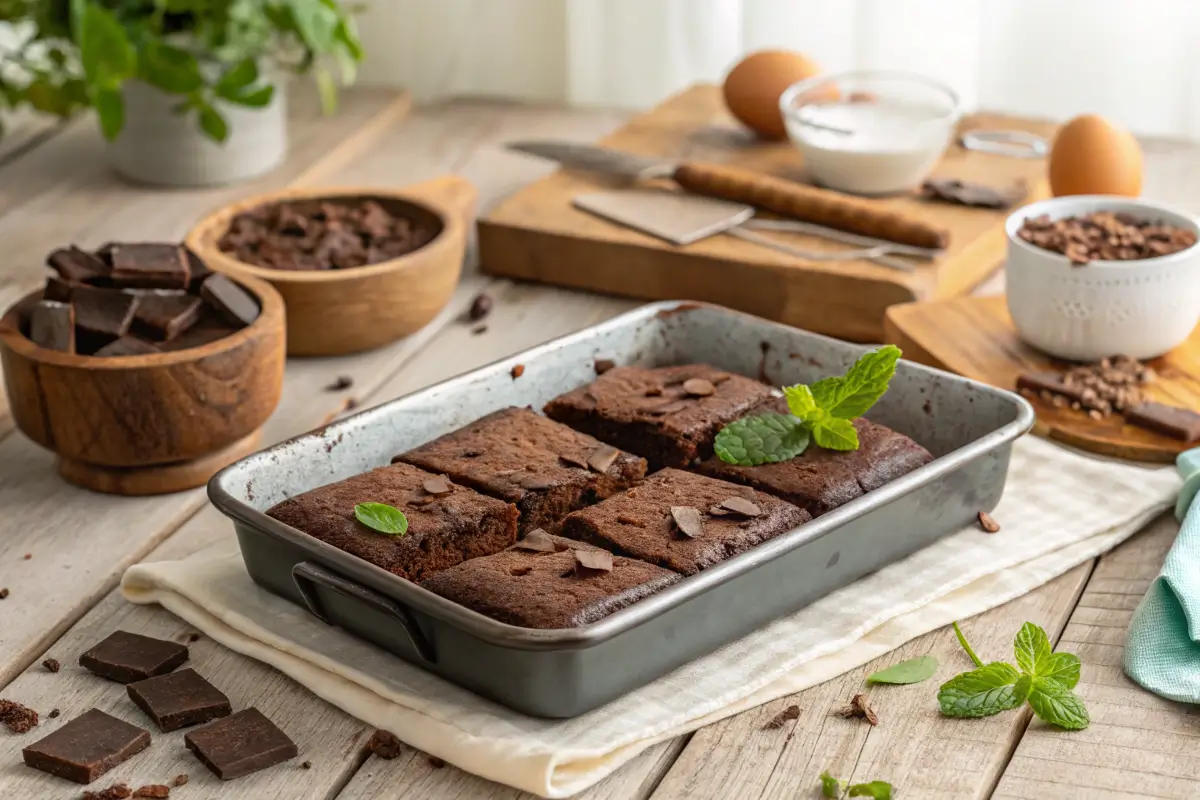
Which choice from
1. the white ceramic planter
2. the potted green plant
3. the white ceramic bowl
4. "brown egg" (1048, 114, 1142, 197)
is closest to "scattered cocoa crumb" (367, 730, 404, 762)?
the white ceramic bowl

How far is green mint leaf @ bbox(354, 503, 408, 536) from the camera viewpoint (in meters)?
1.50

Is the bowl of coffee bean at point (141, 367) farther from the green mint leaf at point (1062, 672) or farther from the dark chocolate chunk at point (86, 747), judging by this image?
the green mint leaf at point (1062, 672)

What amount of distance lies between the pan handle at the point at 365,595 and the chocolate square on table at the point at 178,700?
0.43 ft

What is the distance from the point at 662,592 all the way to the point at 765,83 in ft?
5.51

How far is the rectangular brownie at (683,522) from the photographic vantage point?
4.87 ft

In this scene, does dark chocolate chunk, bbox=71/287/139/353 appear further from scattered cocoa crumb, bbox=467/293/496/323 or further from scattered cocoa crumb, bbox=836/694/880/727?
scattered cocoa crumb, bbox=836/694/880/727

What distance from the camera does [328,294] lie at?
2.18m

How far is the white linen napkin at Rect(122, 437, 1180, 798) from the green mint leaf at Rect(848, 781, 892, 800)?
0.16 m

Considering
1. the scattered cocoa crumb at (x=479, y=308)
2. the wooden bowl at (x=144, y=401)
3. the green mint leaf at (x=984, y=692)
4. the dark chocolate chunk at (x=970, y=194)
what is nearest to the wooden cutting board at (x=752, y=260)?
the dark chocolate chunk at (x=970, y=194)

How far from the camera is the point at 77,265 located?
1.94 m

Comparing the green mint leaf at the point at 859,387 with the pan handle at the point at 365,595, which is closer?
the pan handle at the point at 365,595

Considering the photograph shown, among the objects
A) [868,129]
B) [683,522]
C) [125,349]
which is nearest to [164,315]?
[125,349]

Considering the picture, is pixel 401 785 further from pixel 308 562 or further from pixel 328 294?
pixel 328 294

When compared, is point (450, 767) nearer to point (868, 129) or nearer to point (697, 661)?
point (697, 661)
